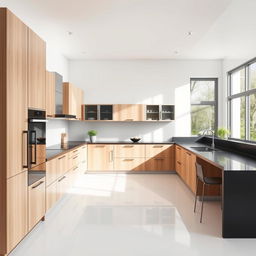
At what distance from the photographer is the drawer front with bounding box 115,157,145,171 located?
20.1 feet

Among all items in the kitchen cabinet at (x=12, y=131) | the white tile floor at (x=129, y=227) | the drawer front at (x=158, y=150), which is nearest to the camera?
the kitchen cabinet at (x=12, y=131)

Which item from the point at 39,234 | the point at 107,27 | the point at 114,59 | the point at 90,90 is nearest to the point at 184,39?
the point at 107,27

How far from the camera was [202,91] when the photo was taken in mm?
6703

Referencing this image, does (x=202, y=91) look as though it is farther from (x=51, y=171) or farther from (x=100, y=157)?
(x=51, y=171)

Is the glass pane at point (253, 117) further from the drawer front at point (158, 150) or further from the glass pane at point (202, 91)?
the drawer front at point (158, 150)

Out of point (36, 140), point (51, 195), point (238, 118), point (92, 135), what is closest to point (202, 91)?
point (238, 118)

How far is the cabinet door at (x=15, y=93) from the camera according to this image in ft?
7.39

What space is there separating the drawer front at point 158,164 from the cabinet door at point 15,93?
156 inches

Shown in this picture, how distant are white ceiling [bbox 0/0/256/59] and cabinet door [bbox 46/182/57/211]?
8.52 ft

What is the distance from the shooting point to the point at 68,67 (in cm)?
662

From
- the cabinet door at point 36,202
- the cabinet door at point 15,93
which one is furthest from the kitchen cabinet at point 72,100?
the cabinet door at point 15,93
